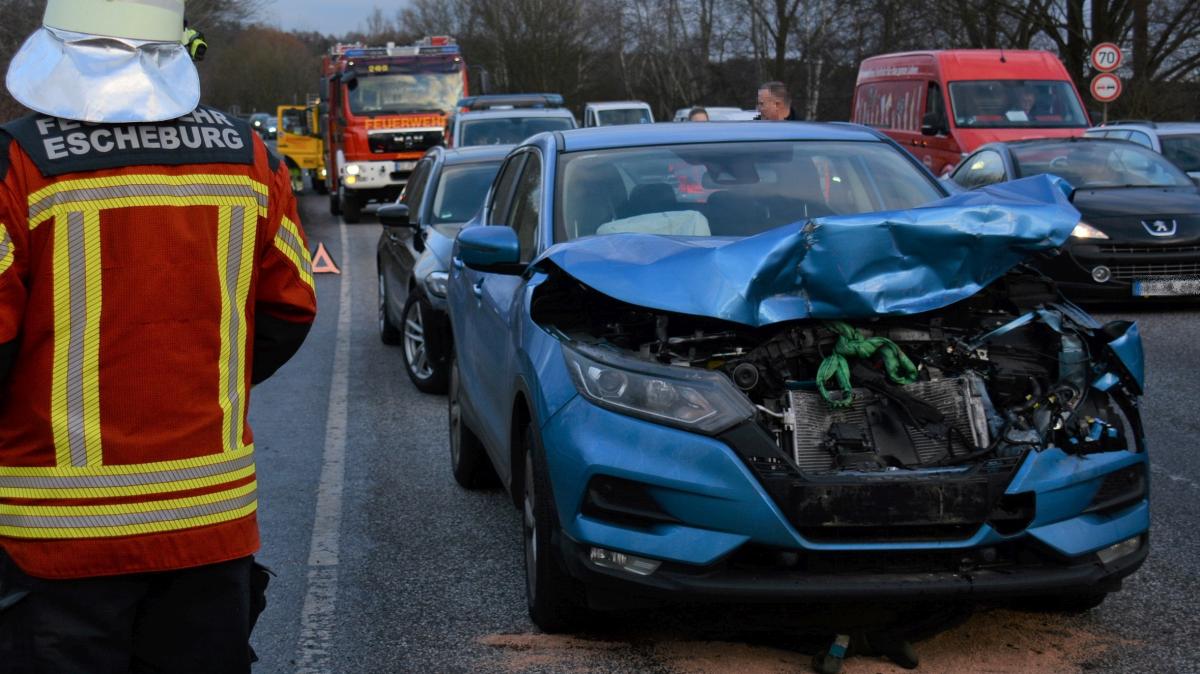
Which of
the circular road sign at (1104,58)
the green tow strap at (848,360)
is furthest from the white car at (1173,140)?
the green tow strap at (848,360)

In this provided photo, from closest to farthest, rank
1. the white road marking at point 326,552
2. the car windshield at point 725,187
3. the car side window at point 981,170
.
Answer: the white road marking at point 326,552 → the car windshield at point 725,187 → the car side window at point 981,170

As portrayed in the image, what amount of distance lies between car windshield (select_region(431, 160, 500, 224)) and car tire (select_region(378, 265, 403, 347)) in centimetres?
96

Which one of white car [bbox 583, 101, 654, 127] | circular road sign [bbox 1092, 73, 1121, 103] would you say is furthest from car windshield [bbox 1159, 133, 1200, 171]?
white car [bbox 583, 101, 654, 127]

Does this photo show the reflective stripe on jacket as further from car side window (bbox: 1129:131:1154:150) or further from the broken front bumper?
car side window (bbox: 1129:131:1154:150)

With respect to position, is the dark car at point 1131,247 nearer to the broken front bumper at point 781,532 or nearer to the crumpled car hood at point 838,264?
the crumpled car hood at point 838,264

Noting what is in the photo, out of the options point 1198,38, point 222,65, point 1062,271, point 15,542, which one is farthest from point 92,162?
point 222,65

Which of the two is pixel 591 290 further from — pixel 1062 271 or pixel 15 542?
pixel 1062 271

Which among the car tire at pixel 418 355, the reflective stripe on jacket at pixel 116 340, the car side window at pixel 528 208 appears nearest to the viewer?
the reflective stripe on jacket at pixel 116 340

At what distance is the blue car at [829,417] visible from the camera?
14.0 feet

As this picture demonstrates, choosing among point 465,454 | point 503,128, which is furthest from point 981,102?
point 465,454

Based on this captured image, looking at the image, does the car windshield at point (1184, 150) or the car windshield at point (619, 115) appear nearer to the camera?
the car windshield at point (1184, 150)

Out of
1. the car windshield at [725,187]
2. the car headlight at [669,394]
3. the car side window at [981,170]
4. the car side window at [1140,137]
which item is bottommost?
the car side window at [1140,137]

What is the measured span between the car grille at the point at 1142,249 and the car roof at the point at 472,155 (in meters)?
4.77

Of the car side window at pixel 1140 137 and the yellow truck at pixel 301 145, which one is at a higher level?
the car side window at pixel 1140 137
